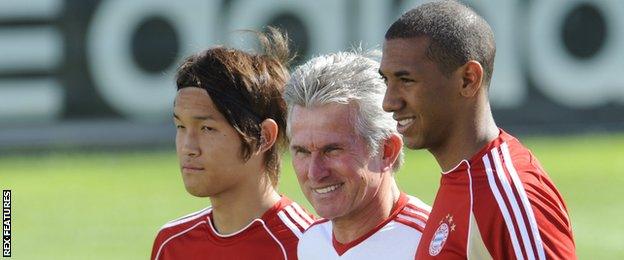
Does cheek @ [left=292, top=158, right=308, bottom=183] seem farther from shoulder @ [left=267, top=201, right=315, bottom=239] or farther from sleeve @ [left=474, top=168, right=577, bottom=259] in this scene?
sleeve @ [left=474, top=168, right=577, bottom=259]

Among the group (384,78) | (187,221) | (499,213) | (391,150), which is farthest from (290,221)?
(499,213)

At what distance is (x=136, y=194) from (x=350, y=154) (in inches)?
325

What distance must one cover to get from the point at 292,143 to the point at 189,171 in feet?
2.03

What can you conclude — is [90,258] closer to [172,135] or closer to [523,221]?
[172,135]

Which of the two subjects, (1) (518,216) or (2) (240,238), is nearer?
(1) (518,216)

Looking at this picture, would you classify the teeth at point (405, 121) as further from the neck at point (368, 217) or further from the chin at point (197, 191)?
the chin at point (197, 191)

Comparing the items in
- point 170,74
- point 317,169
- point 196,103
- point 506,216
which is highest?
point 170,74

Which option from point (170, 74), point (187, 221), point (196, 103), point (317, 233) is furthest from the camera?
point (170, 74)

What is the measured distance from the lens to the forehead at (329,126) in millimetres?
3904

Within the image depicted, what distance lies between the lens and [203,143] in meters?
4.48

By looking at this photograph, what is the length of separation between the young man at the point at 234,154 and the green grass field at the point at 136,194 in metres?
4.98

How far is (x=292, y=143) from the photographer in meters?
3.98

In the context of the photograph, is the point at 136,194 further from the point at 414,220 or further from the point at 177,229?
the point at 414,220

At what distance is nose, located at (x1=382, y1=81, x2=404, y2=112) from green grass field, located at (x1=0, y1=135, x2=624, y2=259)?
5909mm
